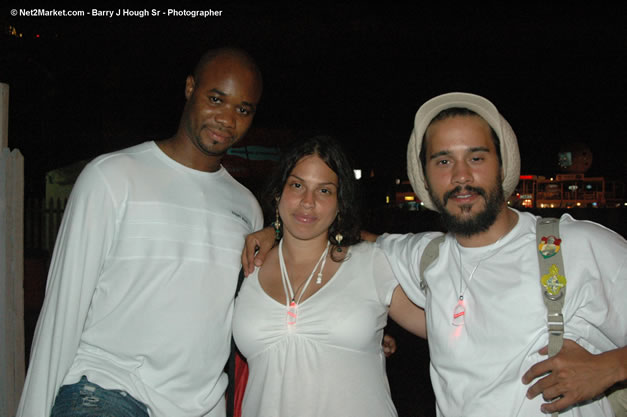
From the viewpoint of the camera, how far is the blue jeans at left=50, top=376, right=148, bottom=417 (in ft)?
6.45

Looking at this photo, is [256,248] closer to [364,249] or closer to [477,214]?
[364,249]

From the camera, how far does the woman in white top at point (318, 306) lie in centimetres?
225

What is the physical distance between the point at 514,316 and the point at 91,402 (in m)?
1.87

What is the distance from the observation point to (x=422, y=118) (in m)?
2.35

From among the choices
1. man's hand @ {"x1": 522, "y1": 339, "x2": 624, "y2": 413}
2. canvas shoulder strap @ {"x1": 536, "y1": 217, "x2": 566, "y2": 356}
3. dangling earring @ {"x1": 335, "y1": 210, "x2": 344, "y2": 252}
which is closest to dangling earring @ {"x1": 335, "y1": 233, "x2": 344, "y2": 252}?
dangling earring @ {"x1": 335, "y1": 210, "x2": 344, "y2": 252}

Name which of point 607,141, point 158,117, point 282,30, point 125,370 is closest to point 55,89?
point 158,117

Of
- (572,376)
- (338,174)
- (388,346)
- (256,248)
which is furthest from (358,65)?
(572,376)

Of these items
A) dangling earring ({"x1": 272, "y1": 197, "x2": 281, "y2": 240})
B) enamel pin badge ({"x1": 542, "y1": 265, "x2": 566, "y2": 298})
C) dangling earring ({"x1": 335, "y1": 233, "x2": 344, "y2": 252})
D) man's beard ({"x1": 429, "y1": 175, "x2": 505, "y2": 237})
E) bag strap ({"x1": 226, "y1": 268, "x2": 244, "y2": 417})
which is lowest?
bag strap ({"x1": 226, "y1": 268, "x2": 244, "y2": 417})

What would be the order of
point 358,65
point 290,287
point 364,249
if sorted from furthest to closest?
point 358,65 → point 364,249 → point 290,287

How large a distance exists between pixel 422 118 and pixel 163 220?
1448 mm

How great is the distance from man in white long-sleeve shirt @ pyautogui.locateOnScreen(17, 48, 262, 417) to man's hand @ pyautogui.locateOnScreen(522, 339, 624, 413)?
5.15ft

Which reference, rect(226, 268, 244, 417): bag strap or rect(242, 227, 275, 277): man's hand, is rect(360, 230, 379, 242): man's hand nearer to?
rect(242, 227, 275, 277): man's hand

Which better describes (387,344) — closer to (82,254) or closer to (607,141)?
(82,254)

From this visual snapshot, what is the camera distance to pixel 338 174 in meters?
2.76
